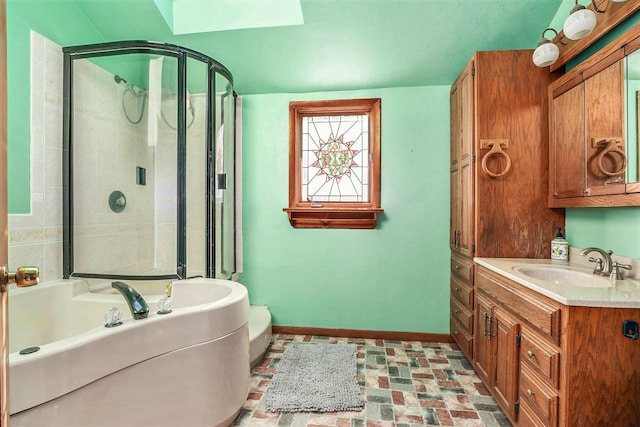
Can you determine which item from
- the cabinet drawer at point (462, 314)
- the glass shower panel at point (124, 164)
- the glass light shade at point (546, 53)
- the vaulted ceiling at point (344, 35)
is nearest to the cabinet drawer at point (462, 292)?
the cabinet drawer at point (462, 314)

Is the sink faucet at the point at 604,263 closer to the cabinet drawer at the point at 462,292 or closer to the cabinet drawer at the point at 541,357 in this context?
the cabinet drawer at the point at 541,357

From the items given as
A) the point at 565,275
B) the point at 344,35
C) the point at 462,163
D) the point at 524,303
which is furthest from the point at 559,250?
the point at 344,35

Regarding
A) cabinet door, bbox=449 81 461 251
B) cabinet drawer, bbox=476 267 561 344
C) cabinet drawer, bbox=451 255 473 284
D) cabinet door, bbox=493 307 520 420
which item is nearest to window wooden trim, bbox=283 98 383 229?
cabinet door, bbox=449 81 461 251

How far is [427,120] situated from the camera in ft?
9.09

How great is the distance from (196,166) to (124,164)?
41 cm

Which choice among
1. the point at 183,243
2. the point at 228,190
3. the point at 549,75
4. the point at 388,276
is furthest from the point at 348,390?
the point at 549,75

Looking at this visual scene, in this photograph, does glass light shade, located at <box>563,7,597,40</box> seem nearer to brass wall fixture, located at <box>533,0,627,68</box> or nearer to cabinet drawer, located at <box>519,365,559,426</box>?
brass wall fixture, located at <box>533,0,627,68</box>

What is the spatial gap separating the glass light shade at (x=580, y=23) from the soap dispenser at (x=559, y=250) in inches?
45.2

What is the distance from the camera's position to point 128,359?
1.26m

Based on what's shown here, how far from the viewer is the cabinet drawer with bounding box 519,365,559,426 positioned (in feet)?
4.06

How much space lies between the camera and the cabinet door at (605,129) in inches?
60.9

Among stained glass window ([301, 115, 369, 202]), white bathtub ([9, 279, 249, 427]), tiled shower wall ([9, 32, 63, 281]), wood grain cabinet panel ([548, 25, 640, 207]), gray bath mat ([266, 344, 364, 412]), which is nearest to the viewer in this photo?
white bathtub ([9, 279, 249, 427])

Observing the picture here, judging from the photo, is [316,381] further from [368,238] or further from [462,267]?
[462,267]

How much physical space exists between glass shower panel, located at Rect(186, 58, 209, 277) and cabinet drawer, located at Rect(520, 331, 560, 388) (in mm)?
1841
